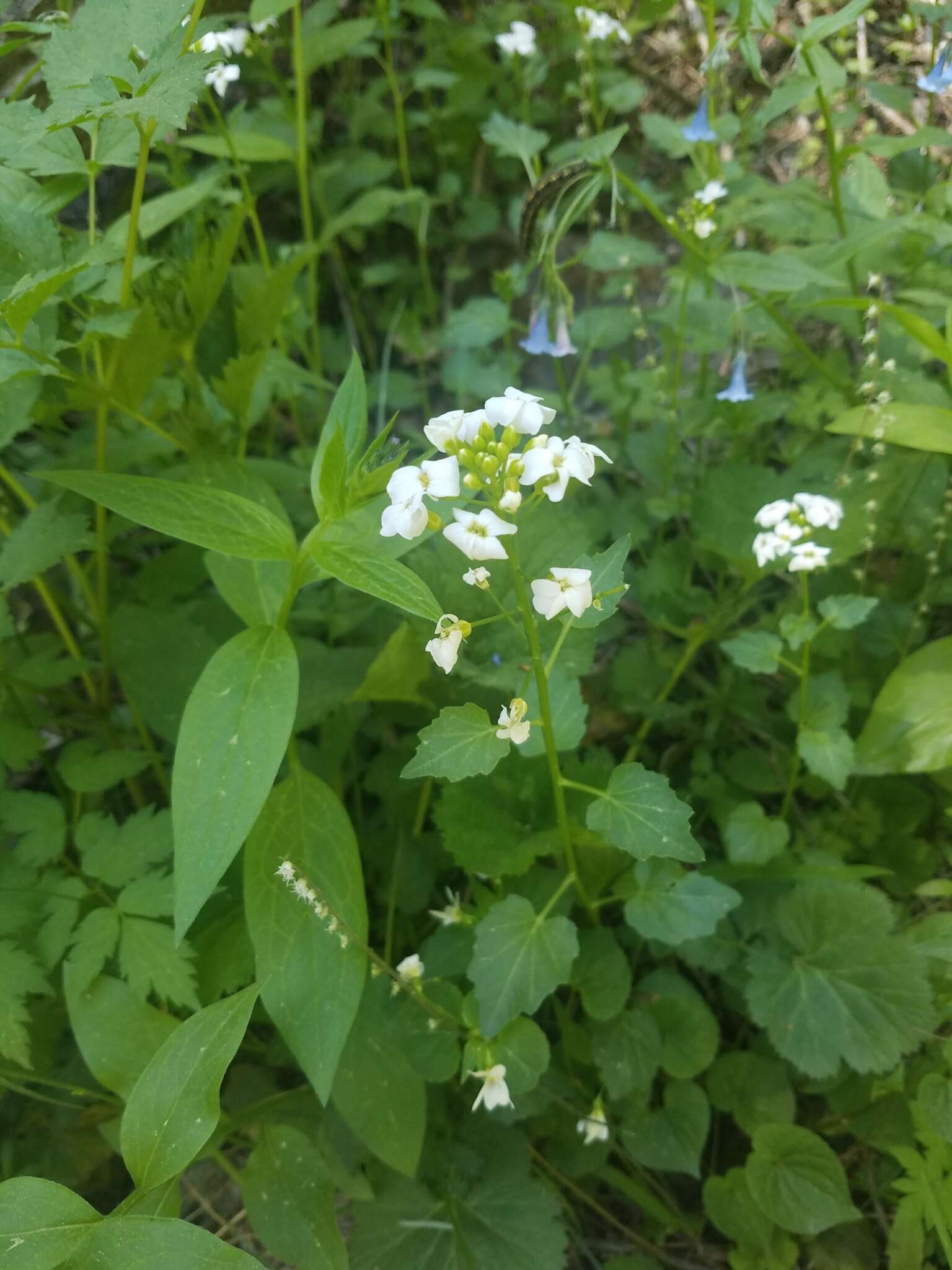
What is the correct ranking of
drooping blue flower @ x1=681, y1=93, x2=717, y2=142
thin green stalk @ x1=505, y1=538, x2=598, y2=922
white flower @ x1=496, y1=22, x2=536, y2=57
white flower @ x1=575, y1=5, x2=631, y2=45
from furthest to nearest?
white flower @ x1=496, y1=22, x2=536, y2=57
white flower @ x1=575, y1=5, x2=631, y2=45
drooping blue flower @ x1=681, y1=93, x2=717, y2=142
thin green stalk @ x1=505, y1=538, x2=598, y2=922

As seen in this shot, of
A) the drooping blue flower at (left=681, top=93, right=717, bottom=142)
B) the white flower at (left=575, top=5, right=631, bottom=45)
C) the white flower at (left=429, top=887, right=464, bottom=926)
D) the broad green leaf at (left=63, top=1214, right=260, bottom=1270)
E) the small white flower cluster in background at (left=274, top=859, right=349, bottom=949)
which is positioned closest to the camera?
the broad green leaf at (left=63, top=1214, right=260, bottom=1270)

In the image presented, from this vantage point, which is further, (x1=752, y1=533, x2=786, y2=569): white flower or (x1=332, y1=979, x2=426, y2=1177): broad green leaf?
(x1=752, y1=533, x2=786, y2=569): white flower

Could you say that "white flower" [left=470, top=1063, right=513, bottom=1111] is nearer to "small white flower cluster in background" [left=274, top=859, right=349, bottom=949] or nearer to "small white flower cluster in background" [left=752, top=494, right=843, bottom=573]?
"small white flower cluster in background" [left=274, top=859, right=349, bottom=949]

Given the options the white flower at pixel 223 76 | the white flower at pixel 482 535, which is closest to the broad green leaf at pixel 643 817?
the white flower at pixel 482 535

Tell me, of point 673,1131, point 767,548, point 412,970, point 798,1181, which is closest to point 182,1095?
point 412,970

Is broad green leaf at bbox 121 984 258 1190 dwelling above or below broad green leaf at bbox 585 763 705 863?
below

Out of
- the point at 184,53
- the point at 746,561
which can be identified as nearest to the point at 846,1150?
the point at 746,561

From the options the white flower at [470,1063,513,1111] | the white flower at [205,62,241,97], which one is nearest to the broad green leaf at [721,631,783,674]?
the white flower at [470,1063,513,1111]

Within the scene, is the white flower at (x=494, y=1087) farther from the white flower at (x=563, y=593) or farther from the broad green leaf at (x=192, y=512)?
the broad green leaf at (x=192, y=512)
